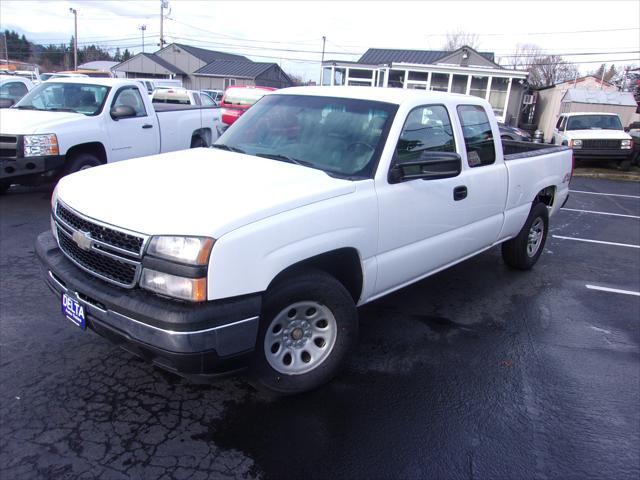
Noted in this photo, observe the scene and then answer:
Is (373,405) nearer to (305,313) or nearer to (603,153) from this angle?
(305,313)

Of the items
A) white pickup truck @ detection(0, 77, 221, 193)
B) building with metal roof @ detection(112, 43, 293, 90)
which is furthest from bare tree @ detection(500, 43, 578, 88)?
white pickup truck @ detection(0, 77, 221, 193)

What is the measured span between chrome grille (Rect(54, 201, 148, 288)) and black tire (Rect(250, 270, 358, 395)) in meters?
0.72

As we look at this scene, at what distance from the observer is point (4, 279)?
4.84m

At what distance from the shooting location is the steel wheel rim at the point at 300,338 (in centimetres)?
302

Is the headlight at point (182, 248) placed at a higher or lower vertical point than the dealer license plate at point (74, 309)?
higher

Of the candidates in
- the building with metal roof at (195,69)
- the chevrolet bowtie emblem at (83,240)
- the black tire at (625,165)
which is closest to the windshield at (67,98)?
the chevrolet bowtie emblem at (83,240)

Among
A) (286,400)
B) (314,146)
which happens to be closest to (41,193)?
(314,146)

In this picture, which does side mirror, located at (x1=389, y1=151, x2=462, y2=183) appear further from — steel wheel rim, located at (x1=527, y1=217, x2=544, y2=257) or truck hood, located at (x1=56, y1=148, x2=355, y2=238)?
steel wheel rim, located at (x1=527, y1=217, x2=544, y2=257)

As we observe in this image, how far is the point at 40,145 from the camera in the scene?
22.9 feet

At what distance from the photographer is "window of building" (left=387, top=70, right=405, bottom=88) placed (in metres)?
33.7

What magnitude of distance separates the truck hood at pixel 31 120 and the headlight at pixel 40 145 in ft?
0.30

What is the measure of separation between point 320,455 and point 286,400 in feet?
1.76

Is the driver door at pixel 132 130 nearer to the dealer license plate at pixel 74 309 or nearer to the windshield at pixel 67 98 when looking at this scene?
A: the windshield at pixel 67 98

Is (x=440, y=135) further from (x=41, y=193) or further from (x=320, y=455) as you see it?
(x=41, y=193)
